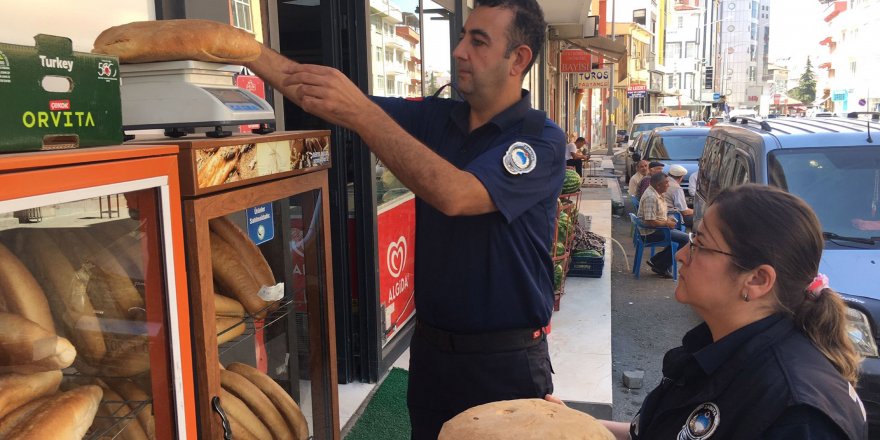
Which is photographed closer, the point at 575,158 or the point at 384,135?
the point at 384,135

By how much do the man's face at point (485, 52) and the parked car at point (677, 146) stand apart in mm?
12831

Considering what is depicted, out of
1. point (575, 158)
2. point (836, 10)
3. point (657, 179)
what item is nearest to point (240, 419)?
point (657, 179)

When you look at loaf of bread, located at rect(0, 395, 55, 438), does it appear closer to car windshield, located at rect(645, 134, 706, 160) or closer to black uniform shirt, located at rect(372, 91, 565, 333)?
black uniform shirt, located at rect(372, 91, 565, 333)

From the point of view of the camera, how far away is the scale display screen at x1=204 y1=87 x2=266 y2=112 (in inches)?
76.1

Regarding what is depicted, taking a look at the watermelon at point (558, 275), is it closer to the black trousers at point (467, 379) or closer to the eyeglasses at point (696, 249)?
the black trousers at point (467, 379)

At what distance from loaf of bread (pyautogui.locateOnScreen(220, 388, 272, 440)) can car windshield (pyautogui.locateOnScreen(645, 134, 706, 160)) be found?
14.1 m

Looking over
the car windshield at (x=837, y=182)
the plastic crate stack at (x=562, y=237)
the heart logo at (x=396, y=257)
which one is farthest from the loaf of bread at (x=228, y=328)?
the plastic crate stack at (x=562, y=237)

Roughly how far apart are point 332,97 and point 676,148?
14.4m

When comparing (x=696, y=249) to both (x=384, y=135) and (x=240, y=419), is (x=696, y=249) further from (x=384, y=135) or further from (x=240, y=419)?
(x=240, y=419)

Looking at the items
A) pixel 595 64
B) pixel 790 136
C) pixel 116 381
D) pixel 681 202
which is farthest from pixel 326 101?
pixel 595 64

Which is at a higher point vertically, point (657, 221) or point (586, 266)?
point (657, 221)

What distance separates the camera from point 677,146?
1532 centimetres

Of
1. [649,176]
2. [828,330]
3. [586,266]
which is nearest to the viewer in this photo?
[828,330]

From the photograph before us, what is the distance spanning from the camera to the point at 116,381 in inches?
69.4
